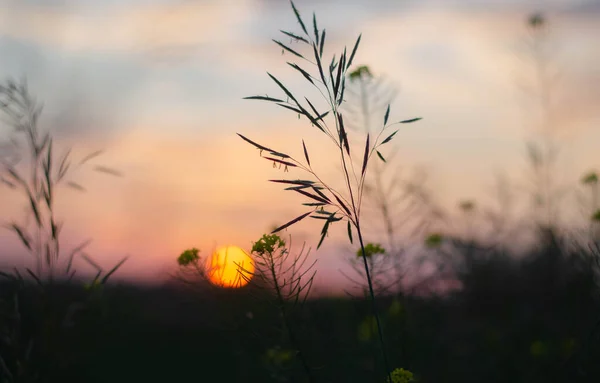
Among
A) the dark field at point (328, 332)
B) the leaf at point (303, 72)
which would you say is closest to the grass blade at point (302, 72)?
the leaf at point (303, 72)

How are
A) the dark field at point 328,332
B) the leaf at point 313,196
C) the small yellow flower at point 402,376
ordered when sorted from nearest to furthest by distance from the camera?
the leaf at point 313,196
the small yellow flower at point 402,376
the dark field at point 328,332

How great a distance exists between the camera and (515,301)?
20.4ft

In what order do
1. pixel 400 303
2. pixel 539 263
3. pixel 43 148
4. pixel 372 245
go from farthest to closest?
pixel 539 263, pixel 400 303, pixel 372 245, pixel 43 148

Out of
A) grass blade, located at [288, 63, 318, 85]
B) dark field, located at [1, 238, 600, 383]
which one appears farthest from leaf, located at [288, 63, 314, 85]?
dark field, located at [1, 238, 600, 383]

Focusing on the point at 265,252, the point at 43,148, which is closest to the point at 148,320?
the point at 43,148

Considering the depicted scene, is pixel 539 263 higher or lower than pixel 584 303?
higher

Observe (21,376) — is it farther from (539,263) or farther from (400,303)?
(539,263)

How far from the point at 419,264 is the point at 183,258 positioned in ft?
4.95

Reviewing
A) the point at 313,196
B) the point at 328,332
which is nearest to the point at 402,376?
the point at 313,196

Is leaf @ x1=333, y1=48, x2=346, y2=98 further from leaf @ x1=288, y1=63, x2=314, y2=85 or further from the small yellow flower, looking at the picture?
the small yellow flower

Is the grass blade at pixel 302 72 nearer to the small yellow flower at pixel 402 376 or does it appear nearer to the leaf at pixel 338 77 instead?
the leaf at pixel 338 77

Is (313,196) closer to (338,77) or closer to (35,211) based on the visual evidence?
(338,77)

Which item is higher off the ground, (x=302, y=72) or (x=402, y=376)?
(x=302, y=72)

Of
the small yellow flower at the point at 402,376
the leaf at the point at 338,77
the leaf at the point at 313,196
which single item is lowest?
the small yellow flower at the point at 402,376
